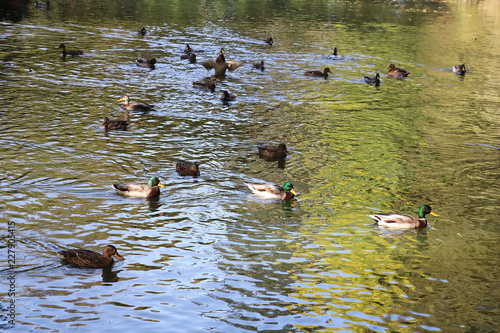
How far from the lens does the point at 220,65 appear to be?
113ft

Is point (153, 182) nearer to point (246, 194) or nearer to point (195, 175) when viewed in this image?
point (195, 175)

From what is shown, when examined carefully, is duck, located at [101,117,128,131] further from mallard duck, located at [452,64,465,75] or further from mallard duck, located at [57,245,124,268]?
mallard duck, located at [452,64,465,75]

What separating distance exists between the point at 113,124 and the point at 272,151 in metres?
6.59

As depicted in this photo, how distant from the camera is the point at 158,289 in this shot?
41.9 ft

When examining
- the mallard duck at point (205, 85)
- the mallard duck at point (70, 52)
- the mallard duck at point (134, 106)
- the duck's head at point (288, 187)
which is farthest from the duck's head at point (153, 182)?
the mallard duck at point (70, 52)

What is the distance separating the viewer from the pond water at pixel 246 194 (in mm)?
12438

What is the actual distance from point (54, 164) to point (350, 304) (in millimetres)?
11076

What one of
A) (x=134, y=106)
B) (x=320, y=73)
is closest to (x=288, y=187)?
(x=134, y=106)

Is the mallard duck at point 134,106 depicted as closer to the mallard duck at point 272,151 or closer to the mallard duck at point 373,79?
the mallard duck at point 272,151

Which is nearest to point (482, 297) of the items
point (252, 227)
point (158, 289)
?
point (252, 227)

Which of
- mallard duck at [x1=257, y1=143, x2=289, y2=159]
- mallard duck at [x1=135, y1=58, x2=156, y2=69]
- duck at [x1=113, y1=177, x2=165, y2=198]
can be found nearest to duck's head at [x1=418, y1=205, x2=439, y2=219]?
mallard duck at [x1=257, y1=143, x2=289, y2=159]

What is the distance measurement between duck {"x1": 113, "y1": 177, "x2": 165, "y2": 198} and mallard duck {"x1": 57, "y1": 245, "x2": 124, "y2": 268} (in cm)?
403

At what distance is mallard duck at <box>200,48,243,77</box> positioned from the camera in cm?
3425

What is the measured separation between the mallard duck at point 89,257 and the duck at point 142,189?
4035mm
